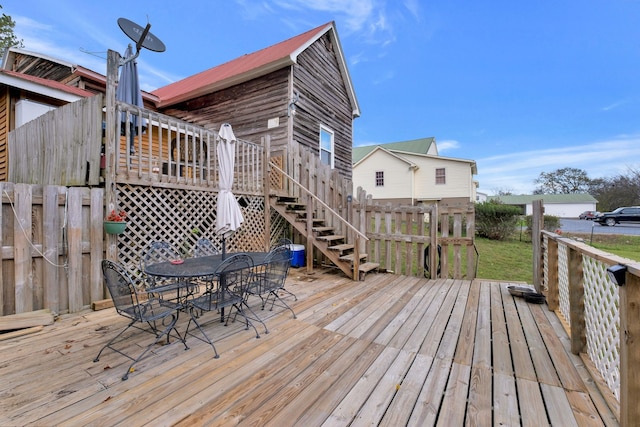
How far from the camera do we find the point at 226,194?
3.83 meters

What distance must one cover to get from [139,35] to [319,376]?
6369 mm

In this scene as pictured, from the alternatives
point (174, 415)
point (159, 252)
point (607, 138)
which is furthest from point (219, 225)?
point (607, 138)

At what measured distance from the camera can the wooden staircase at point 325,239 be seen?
5734mm

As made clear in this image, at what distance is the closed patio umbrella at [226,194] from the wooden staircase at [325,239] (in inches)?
98.5

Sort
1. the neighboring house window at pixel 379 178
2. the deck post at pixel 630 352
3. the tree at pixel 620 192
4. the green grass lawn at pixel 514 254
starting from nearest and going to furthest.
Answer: the deck post at pixel 630 352 < the green grass lawn at pixel 514 254 < the neighboring house window at pixel 379 178 < the tree at pixel 620 192

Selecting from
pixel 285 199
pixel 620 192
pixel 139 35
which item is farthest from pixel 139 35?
pixel 620 192

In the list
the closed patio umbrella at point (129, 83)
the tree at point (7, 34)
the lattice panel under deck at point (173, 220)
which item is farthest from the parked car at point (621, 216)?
the tree at point (7, 34)

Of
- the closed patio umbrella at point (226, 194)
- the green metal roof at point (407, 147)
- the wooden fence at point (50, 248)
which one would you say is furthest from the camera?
the green metal roof at point (407, 147)

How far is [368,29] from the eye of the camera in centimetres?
1383

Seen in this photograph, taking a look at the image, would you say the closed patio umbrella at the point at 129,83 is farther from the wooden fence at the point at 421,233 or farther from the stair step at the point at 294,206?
the wooden fence at the point at 421,233

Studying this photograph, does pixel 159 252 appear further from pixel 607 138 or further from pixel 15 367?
pixel 607 138

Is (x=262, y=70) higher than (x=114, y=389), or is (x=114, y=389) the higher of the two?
(x=262, y=70)

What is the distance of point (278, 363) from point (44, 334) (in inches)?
106

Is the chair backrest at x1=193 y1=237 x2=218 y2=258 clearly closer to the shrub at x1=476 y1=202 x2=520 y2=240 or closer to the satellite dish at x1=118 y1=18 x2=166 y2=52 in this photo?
the satellite dish at x1=118 y1=18 x2=166 y2=52
